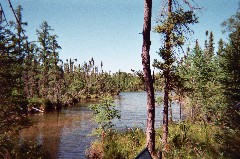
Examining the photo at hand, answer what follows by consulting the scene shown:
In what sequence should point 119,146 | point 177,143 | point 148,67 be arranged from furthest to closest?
point 119,146 → point 177,143 → point 148,67

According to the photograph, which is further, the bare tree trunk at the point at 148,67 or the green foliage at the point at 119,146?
the green foliage at the point at 119,146

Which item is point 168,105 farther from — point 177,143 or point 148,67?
point 148,67

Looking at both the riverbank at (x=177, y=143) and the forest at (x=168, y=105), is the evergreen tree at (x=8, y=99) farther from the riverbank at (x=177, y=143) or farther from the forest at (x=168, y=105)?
the riverbank at (x=177, y=143)

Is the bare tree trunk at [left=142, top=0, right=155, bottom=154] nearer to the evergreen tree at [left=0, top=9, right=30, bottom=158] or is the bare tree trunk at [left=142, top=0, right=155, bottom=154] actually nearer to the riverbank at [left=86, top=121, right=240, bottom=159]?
the riverbank at [left=86, top=121, right=240, bottom=159]

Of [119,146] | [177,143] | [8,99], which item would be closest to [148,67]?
[177,143]

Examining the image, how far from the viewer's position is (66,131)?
24766 millimetres

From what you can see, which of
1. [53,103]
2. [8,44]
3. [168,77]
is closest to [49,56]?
[53,103]

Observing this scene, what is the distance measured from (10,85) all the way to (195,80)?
532 inches

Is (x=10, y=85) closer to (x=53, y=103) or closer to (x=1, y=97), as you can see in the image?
(x=1, y=97)

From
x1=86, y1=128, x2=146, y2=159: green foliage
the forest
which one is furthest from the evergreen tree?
x1=86, y1=128, x2=146, y2=159: green foliage

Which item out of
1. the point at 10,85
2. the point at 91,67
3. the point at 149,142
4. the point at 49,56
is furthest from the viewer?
the point at 91,67

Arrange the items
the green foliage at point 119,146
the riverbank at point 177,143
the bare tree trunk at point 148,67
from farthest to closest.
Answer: the green foliage at point 119,146 → the riverbank at point 177,143 → the bare tree trunk at point 148,67

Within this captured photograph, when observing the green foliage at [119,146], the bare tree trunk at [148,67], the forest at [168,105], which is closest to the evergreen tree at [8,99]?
the forest at [168,105]

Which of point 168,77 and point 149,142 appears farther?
point 168,77
